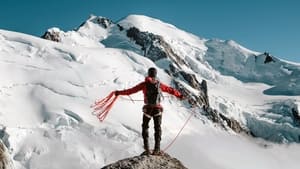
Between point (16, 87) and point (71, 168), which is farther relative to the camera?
point (16, 87)

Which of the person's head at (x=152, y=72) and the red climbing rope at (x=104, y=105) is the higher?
the person's head at (x=152, y=72)

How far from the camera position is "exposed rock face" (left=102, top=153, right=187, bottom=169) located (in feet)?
39.5

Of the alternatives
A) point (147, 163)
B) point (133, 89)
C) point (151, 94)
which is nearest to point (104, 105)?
point (133, 89)

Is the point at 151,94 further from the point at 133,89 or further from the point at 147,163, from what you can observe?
the point at 147,163

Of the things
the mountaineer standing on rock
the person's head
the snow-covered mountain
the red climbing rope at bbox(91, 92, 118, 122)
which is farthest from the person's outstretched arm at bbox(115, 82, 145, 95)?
the snow-covered mountain

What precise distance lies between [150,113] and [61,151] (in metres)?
105

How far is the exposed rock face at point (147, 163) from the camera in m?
12.0

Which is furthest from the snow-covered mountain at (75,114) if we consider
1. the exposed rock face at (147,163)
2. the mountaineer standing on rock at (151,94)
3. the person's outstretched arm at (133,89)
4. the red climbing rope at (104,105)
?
the exposed rock face at (147,163)

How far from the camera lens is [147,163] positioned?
40.5 feet

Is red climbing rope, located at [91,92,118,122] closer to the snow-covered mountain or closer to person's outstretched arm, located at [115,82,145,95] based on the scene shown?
person's outstretched arm, located at [115,82,145,95]

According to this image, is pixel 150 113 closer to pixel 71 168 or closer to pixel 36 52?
pixel 71 168

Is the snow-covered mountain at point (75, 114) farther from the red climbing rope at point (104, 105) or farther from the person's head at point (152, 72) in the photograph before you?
the person's head at point (152, 72)

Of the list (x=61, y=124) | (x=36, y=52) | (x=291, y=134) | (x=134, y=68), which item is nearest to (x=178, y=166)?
(x=61, y=124)

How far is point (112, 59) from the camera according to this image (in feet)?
526
